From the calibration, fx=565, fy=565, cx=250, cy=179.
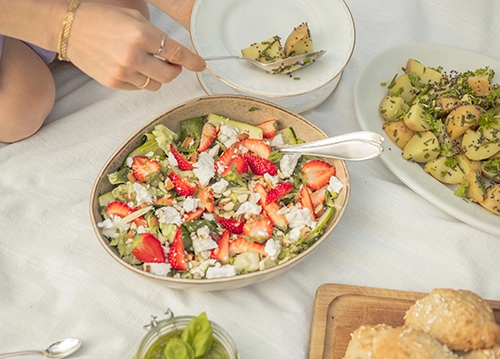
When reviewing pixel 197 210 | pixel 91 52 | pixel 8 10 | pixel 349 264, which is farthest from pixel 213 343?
pixel 8 10

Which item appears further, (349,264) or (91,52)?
(349,264)

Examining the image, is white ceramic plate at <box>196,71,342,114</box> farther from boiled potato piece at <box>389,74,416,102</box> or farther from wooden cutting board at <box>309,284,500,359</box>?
wooden cutting board at <box>309,284,500,359</box>

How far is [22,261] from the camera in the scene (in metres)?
1.53

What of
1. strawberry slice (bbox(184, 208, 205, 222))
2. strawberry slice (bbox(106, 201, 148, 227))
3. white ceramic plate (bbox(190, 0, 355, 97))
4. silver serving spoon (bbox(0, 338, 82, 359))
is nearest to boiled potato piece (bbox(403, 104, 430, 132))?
white ceramic plate (bbox(190, 0, 355, 97))

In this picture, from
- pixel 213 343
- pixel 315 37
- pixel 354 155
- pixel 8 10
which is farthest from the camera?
pixel 315 37

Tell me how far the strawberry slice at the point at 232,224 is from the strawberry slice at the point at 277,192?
0.10 m

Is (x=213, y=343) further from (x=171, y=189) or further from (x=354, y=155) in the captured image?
(x=354, y=155)

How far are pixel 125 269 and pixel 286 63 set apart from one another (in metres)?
0.74

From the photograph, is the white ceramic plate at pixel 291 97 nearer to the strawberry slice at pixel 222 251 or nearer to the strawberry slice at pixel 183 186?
the strawberry slice at pixel 183 186

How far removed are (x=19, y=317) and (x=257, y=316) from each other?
609 millimetres

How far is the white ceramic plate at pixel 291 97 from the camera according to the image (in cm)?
183

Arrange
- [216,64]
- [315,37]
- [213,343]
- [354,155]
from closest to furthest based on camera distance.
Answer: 1. [213,343]
2. [354,155]
3. [216,64]
4. [315,37]

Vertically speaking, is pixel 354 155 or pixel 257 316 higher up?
pixel 354 155

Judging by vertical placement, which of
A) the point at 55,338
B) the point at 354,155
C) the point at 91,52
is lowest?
the point at 55,338
